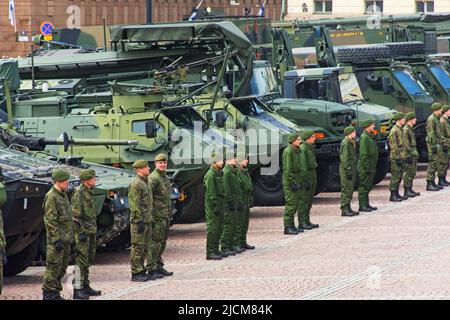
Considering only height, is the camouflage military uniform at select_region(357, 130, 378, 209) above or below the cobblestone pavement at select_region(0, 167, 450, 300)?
above

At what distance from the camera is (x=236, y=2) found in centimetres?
6166

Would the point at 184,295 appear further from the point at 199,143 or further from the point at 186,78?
the point at 186,78

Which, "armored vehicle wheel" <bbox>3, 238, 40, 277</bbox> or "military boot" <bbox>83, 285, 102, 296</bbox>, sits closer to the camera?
"military boot" <bbox>83, 285, 102, 296</bbox>

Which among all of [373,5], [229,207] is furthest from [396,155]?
[373,5]

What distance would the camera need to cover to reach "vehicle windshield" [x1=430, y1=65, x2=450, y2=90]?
3397 cm

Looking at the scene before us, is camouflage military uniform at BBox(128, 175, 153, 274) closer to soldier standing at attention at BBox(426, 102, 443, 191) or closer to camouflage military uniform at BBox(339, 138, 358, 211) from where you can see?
camouflage military uniform at BBox(339, 138, 358, 211)

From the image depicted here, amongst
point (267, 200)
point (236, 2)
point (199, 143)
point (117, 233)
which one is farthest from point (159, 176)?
point (236, 2)

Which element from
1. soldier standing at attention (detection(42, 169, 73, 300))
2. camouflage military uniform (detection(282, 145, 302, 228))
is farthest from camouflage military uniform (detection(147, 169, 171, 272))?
camouflage military uniform (detection(282, 145, 302, 228))

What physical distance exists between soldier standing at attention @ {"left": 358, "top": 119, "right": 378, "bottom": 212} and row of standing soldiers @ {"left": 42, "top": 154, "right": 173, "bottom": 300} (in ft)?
22.9

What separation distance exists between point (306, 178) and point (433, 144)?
582 cm

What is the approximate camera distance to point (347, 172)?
24609 mm

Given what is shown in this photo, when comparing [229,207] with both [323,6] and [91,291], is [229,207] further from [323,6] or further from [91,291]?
[323,6]

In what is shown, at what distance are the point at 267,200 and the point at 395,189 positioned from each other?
2142 millimetres

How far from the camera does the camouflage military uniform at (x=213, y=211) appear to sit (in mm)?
19967
